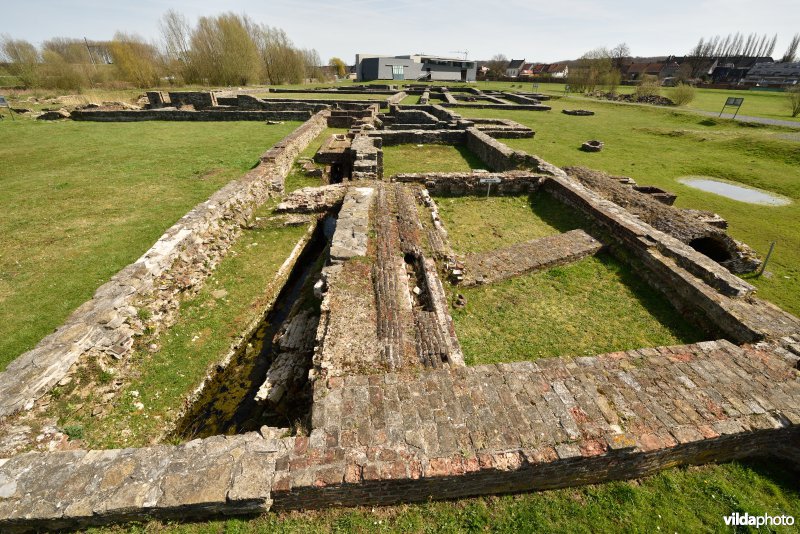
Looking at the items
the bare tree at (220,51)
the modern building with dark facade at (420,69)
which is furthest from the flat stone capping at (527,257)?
the modern building with dark facade at (420,69)

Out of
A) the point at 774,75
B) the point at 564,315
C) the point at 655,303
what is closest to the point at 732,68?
the point at 774,75

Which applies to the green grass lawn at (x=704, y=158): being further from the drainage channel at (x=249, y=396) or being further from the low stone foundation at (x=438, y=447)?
the drainage channel at (x=249, y=396)

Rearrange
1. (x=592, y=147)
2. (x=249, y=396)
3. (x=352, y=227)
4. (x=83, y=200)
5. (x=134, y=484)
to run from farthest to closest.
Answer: (x=592, y=147) < (x=83, y=200) < (x=352, y=227) < (x=249, y=396) < (x=134, y=484)

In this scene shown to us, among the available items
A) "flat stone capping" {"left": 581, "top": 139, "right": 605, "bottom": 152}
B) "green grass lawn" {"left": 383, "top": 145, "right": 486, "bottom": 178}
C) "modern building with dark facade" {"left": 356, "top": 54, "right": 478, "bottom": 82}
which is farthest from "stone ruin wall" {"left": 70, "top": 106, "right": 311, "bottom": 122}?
"modern building with dark facade" {"left": 356, "top": 54, "right": 478, "bottom": 82}

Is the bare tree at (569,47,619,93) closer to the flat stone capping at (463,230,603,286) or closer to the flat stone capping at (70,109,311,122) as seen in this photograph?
the flat stone capping at (70,109,311,122)

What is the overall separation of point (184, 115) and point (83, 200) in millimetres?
18386

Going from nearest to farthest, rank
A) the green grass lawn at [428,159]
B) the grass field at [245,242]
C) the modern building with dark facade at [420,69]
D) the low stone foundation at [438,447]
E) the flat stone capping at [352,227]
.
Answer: the low stone foundation at [438,447], the grass field at [245,242], the flat stone capping at [352,227], the green grass lawn at [428,159], the modern building with dark facade at [420,69]

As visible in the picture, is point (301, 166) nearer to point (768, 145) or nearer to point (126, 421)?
point (126, 421)

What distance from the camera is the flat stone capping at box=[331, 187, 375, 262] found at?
7.05 metres

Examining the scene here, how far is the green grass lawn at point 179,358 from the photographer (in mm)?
4754

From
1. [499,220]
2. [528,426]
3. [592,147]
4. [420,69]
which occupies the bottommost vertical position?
[499,220]

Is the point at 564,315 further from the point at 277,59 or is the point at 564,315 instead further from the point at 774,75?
the point at 774,75

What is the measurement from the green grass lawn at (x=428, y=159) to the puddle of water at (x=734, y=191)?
8.84 metres

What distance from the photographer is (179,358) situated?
6.00 meters
